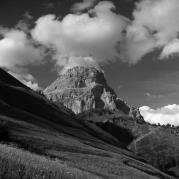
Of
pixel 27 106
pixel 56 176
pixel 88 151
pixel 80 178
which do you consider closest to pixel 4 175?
pixel 56 176

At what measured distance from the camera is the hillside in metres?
12.6

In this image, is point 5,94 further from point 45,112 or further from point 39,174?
point 39,174

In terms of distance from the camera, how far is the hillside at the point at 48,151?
41.4ft

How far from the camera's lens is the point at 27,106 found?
179125mm

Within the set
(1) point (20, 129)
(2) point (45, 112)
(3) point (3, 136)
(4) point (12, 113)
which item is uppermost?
(2) point (45, 112)

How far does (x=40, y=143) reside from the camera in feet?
275

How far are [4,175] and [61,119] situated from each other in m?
180

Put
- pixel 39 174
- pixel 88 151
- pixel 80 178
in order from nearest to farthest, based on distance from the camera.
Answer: pixel 39 174 < pixel 80 178 < pixel 88 151

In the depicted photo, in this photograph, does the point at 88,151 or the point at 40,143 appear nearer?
the point at 40,143

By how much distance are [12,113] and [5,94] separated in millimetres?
50096

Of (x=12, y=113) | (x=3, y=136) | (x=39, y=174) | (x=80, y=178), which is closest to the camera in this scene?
(x=39, y=174)

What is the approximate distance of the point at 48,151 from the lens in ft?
236

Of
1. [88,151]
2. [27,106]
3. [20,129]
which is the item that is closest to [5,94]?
[27,106]

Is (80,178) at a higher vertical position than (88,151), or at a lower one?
lower
